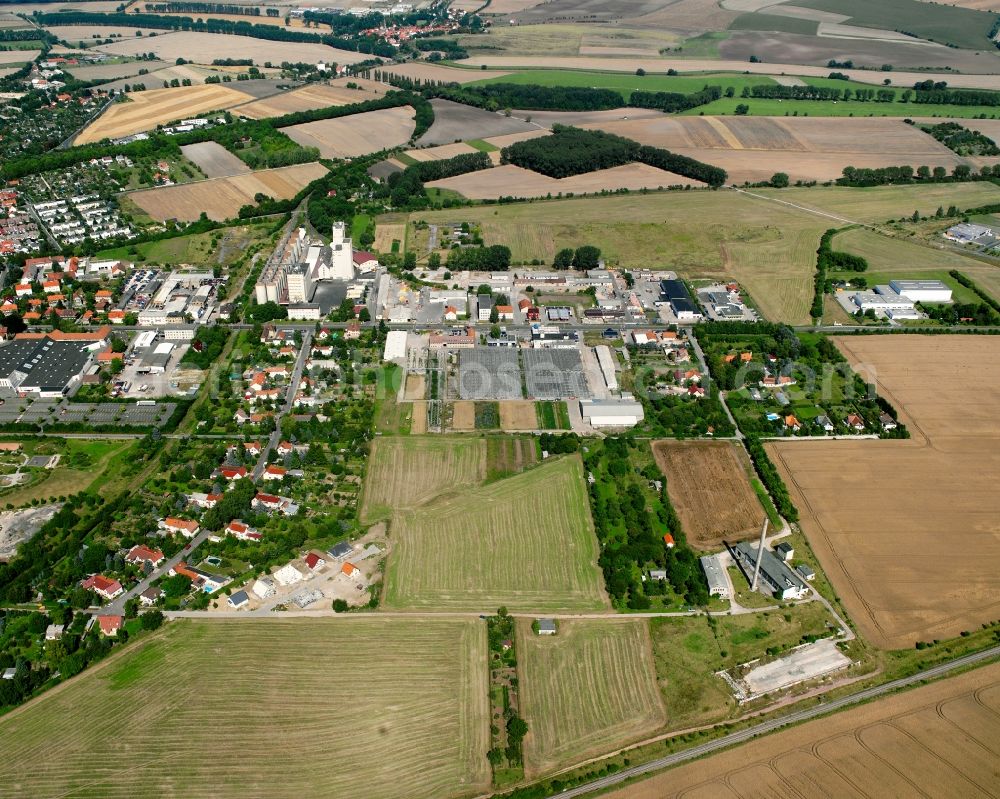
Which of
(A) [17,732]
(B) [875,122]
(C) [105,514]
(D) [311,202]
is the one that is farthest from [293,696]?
(B) [875,122]

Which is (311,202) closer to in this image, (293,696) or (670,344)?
(670,344)

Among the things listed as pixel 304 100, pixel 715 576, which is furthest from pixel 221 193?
pixel 715 576

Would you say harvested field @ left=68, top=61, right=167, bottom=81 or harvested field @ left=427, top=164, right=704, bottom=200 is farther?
harvested field @ left=68, top=61, right=167, bottom=81

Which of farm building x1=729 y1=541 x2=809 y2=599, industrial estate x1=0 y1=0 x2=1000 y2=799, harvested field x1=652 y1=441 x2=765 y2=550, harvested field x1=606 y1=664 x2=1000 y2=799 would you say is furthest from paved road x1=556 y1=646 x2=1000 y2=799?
harvested field x1=652 y1=441 x2=765 y2=550

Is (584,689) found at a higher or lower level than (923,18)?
lower

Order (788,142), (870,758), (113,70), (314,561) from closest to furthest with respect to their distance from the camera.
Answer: (870,758)
(314,561)
(788,142)
(113,70)

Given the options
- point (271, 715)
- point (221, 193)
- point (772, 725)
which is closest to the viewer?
point (772, 725)

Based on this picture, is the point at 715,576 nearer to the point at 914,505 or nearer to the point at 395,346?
the point at 914,505

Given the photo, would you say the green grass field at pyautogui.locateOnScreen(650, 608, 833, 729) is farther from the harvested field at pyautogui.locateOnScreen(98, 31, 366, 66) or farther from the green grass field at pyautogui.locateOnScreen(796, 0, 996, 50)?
the green grass field at pyautogui.locateOnScreen(796, 0, 996, 50)
